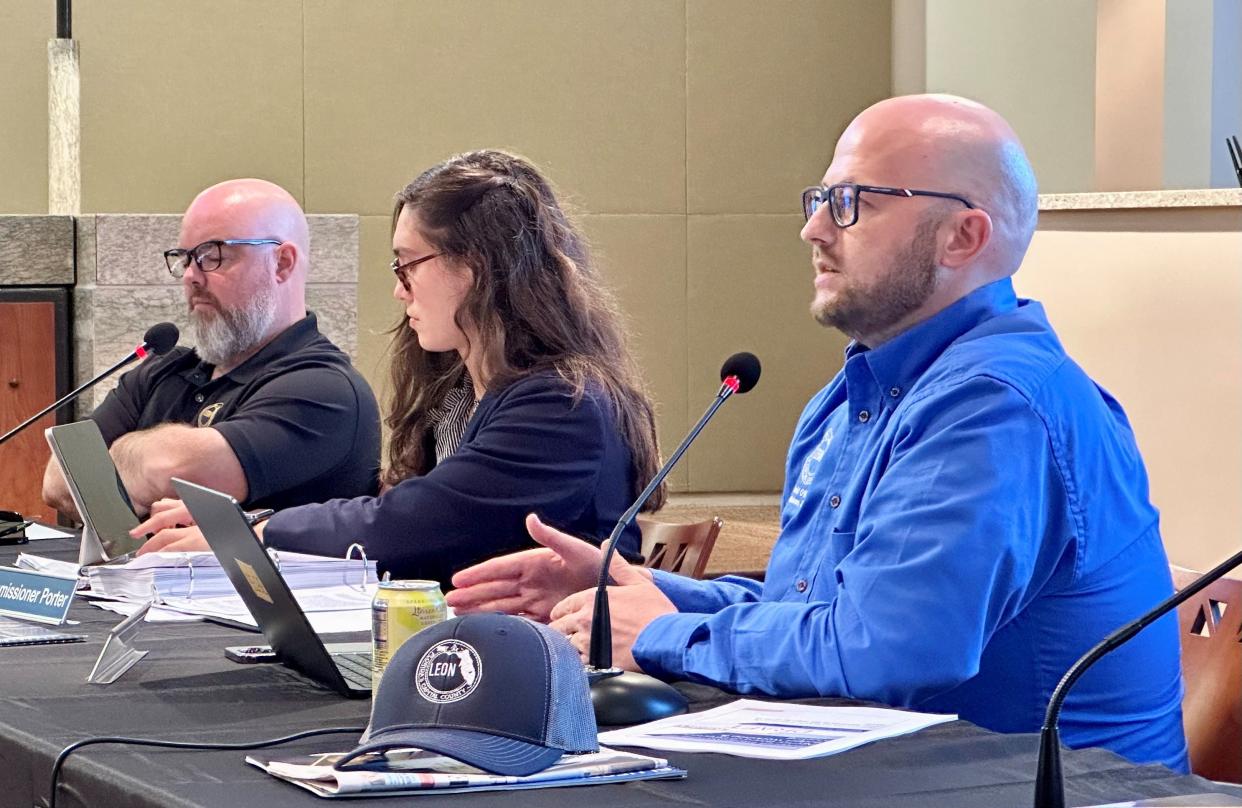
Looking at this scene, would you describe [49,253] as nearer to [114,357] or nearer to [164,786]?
[114,357]

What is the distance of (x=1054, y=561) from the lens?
5.44ft

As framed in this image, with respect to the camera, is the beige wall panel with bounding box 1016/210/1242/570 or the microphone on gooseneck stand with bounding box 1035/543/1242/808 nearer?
the microphone on gooseneck stand with bounding box 1035/543/1242/808

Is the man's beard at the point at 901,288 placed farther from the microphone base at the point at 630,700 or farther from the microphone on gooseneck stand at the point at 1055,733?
the microphone on gooseneck stand at the point at 1055,733

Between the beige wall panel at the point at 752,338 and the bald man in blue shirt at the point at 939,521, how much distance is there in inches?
210

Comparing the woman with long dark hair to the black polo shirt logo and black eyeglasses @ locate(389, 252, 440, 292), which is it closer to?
black eyeglasses @ locate(389, 252, 440, 292)

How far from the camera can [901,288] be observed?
1.86 m

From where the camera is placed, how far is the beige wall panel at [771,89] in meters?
7.22

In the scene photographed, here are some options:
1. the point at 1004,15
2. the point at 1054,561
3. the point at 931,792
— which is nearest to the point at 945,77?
the point at 1004,15

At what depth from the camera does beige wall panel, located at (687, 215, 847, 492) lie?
7.30 meters

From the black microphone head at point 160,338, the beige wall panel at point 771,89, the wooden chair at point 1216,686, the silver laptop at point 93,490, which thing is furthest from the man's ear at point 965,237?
the beige wall panel at point 771,89

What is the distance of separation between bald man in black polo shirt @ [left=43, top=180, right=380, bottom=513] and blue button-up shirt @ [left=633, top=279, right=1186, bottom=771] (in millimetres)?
1528

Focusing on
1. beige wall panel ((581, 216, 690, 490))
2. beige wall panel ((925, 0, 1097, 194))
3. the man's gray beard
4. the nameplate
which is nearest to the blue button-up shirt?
the nameplate

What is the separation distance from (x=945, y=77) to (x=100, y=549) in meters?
4.88

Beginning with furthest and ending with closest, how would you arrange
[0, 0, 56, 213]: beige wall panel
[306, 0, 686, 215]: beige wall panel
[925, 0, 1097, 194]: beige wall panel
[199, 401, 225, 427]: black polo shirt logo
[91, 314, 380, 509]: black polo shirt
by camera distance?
[306, 0, 686, 215]: beige wall panel < [0, 0, 56, 213]: beige wall panel < [925, 0, 1097, 194]: beige wall panel < [199, 401, 225, 427]: black polo shirt logo < [91, 314, 380, 509]: black polo shirt
